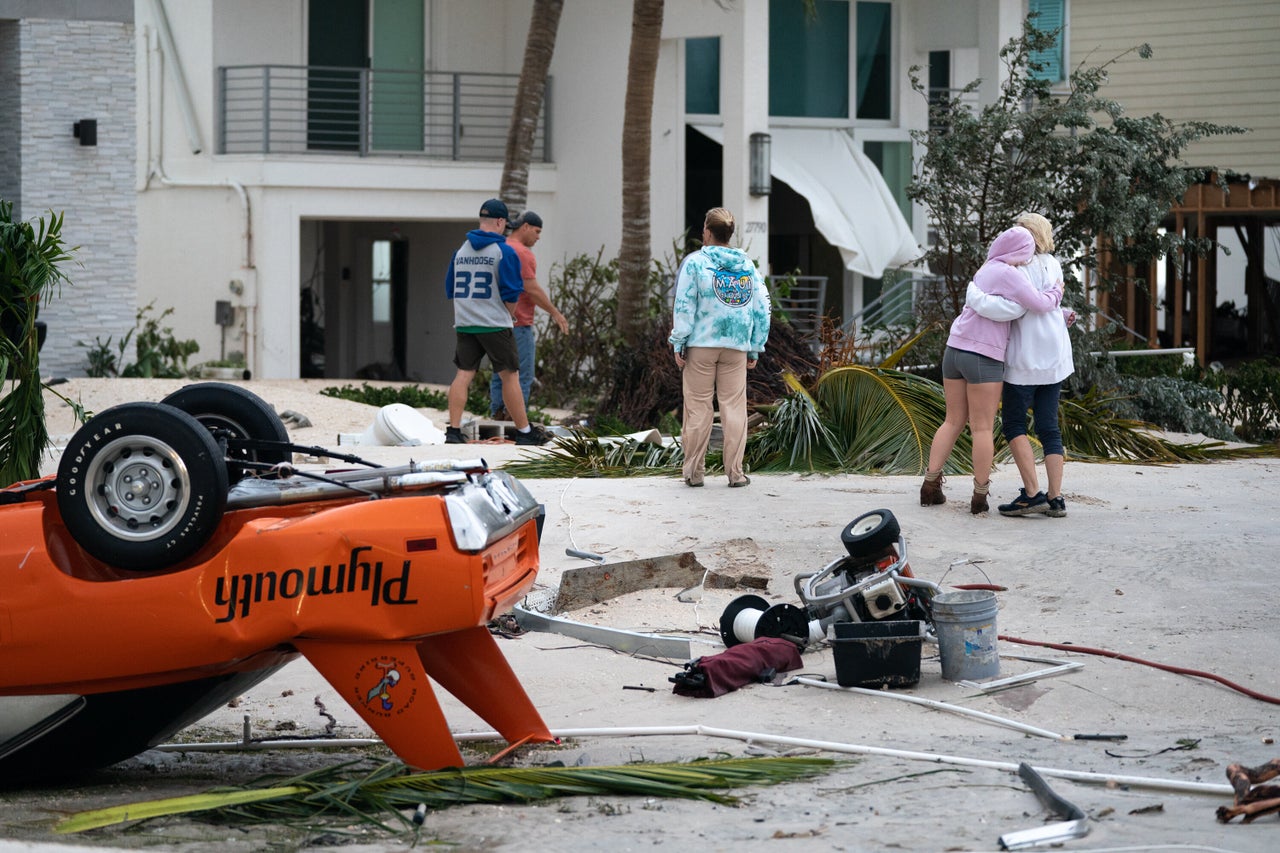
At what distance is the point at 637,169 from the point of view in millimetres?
16656

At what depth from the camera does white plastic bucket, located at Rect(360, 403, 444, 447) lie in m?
11.9

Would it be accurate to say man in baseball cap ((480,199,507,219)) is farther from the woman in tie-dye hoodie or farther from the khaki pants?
the khaki pants

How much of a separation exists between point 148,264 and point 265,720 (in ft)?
49.0

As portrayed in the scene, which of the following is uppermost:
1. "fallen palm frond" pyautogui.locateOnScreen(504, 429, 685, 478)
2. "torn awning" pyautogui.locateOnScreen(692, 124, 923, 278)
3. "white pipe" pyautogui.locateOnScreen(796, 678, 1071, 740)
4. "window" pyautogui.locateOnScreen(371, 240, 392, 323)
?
"torn awning" pyautogui.locateOnScreen(692, 124, 923, 278)

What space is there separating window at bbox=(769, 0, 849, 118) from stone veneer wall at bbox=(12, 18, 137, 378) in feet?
27.4

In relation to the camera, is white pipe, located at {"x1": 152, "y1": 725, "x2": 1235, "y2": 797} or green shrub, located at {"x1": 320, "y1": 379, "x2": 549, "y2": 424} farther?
green shrub, located at {"x1": 320, "y1": 379, "x2": 549, "y2": 424}

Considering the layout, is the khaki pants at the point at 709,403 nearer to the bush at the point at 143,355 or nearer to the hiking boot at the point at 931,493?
the hiking boot at the point at 931,493

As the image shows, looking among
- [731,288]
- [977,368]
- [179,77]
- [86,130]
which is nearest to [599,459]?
[731,288]

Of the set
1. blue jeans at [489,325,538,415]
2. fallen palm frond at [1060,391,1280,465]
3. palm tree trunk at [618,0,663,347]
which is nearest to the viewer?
fallen palm frond at [1060,391,1280,465]

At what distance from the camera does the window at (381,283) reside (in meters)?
23.1

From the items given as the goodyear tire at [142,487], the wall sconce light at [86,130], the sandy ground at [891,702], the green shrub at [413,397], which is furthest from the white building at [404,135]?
the goodyear tire at [142,487]

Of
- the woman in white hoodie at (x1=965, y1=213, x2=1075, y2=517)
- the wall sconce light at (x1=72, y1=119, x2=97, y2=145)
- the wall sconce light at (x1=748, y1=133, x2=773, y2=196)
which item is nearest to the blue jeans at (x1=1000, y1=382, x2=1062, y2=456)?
the woman in white hoodie at (x1=965, y1=213, x2=1075, y2=517)

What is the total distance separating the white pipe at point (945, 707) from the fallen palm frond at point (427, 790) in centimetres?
93

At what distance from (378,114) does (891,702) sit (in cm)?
1625
